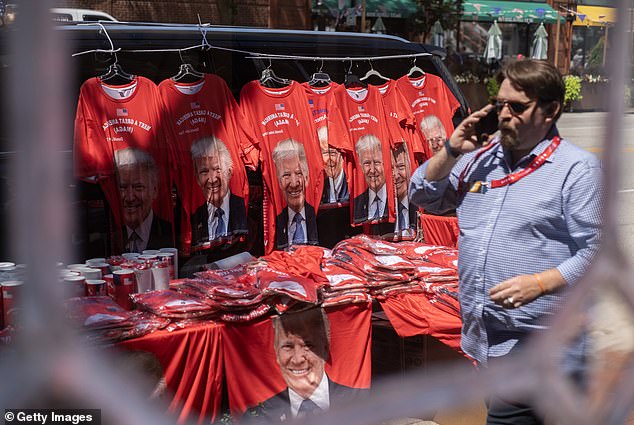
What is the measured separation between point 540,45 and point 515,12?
30cm

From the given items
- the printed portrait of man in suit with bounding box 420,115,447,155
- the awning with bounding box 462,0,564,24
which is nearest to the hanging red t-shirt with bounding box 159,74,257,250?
the printed portrait of man in suit with bounding box 420,115,447,155

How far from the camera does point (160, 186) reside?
3.40 metres

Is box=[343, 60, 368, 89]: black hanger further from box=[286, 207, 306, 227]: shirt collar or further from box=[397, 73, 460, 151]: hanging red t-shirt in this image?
box=[286, 207, 306, 227]: shirt collar

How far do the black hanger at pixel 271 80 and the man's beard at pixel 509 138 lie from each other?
2069 millimetres

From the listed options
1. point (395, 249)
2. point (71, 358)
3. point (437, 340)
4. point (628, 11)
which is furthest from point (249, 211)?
point (71, 358)

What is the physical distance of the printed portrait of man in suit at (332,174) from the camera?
391cm

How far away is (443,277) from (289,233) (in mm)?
900

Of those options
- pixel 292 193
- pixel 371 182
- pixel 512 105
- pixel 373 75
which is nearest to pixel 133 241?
pixel 292 193

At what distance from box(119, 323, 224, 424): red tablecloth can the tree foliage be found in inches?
55.6

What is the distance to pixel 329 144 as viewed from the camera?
390cm

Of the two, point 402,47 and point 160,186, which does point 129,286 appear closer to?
point 160,186

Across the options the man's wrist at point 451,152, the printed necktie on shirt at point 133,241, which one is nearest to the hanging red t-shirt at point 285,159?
the printed necktie on shirt at point 133,241

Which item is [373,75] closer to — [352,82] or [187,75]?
[352,82]

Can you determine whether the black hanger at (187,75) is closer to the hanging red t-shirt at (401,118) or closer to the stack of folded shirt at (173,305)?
the hanging red t-shirt at (401,118)
